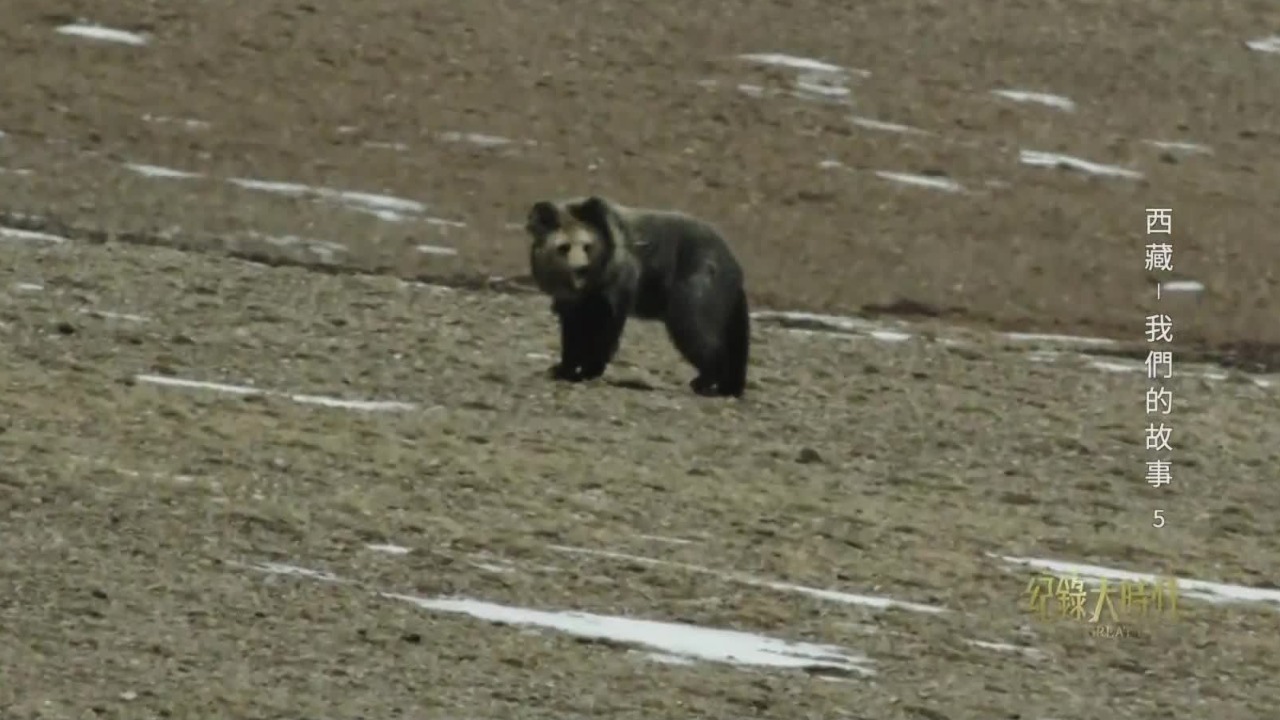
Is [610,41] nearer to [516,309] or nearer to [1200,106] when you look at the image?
[1200,106]

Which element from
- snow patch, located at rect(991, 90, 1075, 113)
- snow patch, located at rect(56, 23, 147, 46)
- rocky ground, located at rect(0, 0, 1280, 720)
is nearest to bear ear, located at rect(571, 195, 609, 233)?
rocky ground, located at rect(0, 0, 1280, 720)

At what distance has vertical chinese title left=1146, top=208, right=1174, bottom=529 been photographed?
14172mm

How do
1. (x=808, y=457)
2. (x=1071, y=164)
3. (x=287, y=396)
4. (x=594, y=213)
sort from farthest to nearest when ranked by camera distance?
(x=1071, y=164) < (x=594, y=213) < (x=287, y=396) < (x=808, y=457)

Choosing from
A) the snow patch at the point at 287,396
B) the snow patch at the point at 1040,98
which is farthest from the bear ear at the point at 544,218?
the snow patch at the point at 1040,98

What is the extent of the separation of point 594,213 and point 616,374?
1459 millimetres

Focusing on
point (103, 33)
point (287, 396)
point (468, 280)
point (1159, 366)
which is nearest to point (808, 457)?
point (287, 396)

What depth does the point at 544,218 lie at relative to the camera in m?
14.0

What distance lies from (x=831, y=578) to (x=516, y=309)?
7445mm

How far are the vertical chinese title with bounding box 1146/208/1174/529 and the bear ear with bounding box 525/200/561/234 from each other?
9.94 feet

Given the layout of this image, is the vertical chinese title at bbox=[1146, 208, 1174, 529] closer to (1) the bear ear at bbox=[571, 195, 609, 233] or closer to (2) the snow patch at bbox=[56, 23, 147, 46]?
(1) the bear ear at bbox=[571, 195, 609, 233]

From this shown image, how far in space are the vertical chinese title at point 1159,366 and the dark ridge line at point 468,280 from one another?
0.79 feet

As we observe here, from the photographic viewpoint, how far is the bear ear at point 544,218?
13969mm

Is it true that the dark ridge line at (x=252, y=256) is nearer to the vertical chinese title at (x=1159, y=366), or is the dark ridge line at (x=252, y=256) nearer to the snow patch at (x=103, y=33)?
the vertical chinese title at (x=1159, y=366)

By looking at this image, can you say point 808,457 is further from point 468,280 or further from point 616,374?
point 468,280
